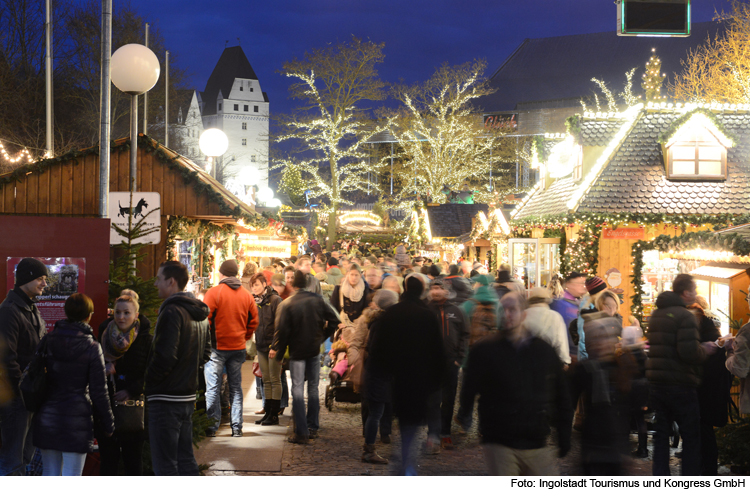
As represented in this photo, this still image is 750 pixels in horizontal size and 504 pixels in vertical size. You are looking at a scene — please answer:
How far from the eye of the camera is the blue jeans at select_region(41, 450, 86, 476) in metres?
4.25

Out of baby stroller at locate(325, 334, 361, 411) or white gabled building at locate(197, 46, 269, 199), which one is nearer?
baby stroller at locate(325, 334, 361, 411)

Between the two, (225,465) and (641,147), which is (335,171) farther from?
(225,465)

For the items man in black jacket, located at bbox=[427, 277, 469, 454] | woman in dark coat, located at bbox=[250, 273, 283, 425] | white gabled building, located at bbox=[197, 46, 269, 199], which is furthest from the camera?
white gabled building, located at bbox=[197, 46, 269, 199]

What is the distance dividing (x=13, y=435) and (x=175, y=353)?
1374 millimetres

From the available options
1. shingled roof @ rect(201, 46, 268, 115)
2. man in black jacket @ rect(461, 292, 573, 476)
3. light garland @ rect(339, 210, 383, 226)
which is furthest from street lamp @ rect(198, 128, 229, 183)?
shingled roof @ rect(201, 46, 268, 115)

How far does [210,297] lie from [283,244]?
464 inches

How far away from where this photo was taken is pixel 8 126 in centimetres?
2653

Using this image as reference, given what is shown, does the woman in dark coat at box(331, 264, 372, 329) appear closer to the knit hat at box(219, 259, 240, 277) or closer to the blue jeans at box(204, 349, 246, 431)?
the knit hat at box(219, 259, 240, 277)

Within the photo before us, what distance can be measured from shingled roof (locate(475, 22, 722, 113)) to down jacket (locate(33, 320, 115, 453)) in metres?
60.3

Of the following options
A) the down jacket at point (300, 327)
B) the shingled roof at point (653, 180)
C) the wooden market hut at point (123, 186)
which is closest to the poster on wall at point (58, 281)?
the down jacket at point (300, 327)

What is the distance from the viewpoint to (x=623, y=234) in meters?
15.0

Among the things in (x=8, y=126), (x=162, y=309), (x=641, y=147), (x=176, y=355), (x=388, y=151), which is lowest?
(x=176, y=355)
